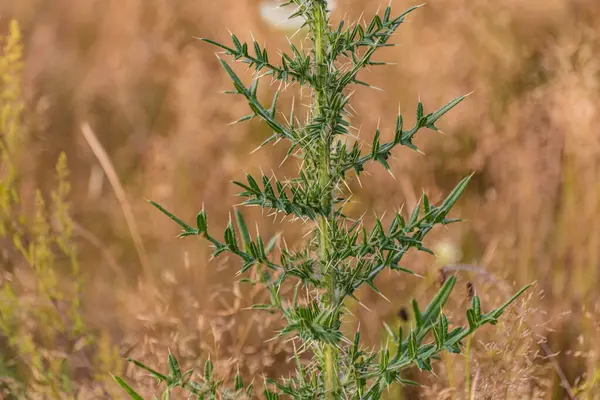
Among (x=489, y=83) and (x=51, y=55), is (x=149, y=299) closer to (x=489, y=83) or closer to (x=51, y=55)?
(x=489, y=83)

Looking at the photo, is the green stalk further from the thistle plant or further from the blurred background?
the blurred background

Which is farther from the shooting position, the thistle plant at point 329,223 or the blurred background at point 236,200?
the blurred background at point 236,200

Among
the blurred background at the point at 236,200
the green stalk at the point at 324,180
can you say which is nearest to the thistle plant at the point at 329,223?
the green stalk at the point at 324,180

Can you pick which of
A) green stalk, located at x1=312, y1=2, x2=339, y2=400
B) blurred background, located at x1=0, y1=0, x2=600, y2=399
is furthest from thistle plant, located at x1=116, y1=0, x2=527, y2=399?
blurred background, located at x1=0, y1=0, x2=600, y2=399

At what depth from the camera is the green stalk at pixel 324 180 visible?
1140mm

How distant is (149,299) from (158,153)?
3.89 ft

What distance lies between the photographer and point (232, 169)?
11.1ft

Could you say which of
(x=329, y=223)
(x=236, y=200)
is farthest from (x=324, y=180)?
(x=236, y=200)

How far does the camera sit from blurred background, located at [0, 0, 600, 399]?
2.13 meters

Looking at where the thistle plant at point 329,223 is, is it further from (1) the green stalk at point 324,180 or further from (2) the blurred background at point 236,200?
(2) the blurred background at point 236,200

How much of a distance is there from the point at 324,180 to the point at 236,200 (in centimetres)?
225

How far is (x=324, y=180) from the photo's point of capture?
119 cm

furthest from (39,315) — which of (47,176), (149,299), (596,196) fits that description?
(596,196)

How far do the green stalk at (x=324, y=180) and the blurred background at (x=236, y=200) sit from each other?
52 centimetres
